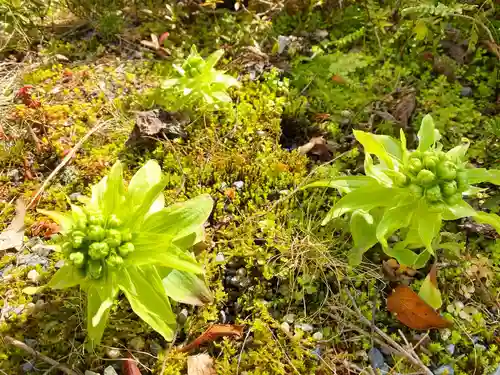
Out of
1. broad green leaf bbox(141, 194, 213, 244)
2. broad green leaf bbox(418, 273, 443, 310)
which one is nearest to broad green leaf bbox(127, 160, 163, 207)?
broad green leaf bbox(141, 194, 213, 244)

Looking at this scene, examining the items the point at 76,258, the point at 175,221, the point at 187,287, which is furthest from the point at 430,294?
the point at 76,258

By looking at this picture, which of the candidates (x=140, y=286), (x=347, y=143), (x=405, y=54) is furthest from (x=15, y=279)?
(x=405, y=54)

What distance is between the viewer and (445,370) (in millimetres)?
2262

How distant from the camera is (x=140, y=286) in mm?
2006

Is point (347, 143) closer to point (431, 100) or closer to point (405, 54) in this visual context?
point (431, 100)

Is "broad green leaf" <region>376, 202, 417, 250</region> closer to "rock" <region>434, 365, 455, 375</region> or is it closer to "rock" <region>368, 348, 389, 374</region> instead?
"rock" <region>368, 348, 389, 374</region>

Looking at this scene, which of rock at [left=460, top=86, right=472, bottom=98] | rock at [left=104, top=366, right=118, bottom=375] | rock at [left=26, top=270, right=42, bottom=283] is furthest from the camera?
rock at [left=460, top=86, right=472, bottom=98]

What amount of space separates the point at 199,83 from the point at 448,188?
153 centimetres

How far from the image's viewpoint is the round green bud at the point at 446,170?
6.54 ft

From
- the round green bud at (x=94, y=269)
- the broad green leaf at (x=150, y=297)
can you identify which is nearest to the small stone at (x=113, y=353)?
the broad green leaf at (x=150, y=297)

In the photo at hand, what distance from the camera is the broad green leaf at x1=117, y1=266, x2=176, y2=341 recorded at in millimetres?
1984

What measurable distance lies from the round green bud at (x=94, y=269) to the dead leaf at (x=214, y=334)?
24.8 inches

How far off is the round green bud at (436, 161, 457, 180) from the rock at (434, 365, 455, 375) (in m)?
0.92

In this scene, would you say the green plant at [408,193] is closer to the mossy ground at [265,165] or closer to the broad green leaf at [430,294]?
the broad green leaf at [430,294]
